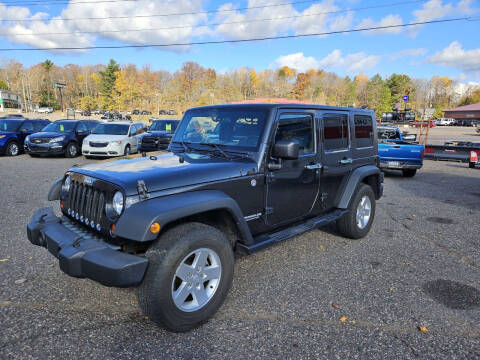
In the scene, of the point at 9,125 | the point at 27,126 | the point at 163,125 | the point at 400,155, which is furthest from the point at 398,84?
the point at 9,125

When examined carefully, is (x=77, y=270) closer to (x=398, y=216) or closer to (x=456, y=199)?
(x=398, y=216)

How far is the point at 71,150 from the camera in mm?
14672

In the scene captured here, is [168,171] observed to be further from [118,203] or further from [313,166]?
[313,166]

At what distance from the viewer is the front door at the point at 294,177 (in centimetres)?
349

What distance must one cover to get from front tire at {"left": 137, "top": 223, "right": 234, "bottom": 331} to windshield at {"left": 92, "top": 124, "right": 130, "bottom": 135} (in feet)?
41.8

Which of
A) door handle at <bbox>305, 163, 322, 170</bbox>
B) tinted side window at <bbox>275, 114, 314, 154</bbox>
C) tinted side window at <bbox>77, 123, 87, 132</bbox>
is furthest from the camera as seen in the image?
tinted side window at <bbox>77, 123, 87, 132</bbox>

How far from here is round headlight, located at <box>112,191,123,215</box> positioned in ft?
8.46

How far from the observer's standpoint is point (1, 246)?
4.40 m

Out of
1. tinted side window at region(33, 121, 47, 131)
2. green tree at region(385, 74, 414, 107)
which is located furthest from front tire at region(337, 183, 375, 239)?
green tree at region(385, 74, 414, 107)

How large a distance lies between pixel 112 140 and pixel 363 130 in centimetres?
1113

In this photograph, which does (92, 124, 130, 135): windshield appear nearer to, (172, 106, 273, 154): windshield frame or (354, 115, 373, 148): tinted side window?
(172, 106, 273, 154): windshield frame

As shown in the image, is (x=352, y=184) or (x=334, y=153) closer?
(x=334, y=153)

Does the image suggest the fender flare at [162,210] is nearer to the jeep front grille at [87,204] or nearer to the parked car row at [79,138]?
the jeep front grille at [87,204]

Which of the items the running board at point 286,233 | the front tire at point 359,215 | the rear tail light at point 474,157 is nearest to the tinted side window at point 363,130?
the front tire at point 359,215
